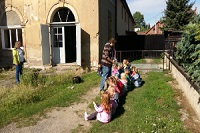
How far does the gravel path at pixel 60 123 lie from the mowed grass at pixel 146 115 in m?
0.49

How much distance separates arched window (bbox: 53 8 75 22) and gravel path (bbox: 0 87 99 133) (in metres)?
7.13

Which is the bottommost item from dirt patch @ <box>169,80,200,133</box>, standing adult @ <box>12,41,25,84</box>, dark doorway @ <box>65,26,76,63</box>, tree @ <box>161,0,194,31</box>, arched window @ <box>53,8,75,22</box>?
dirt patch @ <box>169,80,200,133</box>

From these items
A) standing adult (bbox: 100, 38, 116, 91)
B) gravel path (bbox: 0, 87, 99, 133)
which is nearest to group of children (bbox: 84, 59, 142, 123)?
gravel path (bbox: 0, 87, 99, 133)

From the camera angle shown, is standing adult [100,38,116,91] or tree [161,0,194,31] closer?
standing adult [100,38,116,91]

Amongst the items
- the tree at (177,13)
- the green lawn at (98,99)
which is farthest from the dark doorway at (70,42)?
the tree at (177,13)

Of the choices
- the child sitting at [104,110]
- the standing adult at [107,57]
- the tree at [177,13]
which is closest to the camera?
the child sitting at [104,110]

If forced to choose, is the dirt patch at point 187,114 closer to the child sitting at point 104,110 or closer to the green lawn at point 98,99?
the green lawn at point 98,99

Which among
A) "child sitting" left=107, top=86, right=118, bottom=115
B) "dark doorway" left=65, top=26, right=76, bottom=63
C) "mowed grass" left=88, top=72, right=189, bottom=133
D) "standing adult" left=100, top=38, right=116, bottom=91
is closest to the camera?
"mowed grass" left=88, top=72, right=189, bottom=133

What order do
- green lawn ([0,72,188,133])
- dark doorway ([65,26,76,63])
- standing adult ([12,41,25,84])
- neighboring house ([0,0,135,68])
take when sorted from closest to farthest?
1. green lawn ([0,72,188,133])
2. standing adult ([12,41,25,84])
3. neighboring house ([0,0,135,68])
4. dark doorway ([65,26,76,63])

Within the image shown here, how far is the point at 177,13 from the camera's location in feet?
73.8

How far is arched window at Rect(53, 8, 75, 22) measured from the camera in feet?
37.9

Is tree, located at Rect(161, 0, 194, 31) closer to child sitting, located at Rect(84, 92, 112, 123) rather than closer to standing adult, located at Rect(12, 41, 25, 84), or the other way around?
standing adult, located at Rect(12, 41, 25, 84)

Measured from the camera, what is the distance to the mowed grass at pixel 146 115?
13.9 ft

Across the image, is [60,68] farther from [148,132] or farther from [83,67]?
[148,132]
